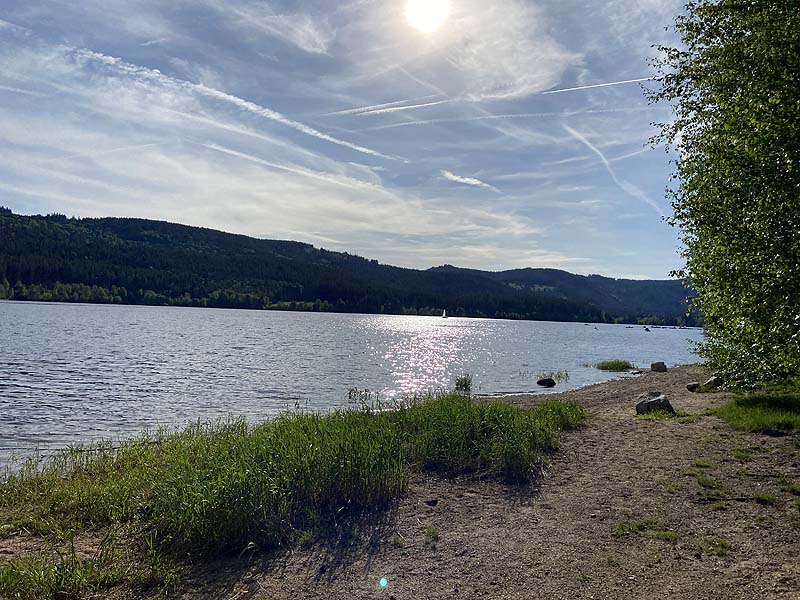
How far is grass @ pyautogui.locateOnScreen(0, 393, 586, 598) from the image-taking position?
8859 mm

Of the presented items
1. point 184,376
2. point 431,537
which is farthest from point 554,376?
point 431,537

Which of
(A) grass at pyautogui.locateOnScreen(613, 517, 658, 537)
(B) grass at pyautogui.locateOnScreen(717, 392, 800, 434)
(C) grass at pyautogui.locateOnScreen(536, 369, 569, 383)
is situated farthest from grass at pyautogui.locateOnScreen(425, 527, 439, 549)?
(C) grass at pyautogui.locateOnScreen(536, 369, 569, 383)

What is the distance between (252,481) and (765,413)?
52.5 feet

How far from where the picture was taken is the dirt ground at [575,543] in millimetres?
7383

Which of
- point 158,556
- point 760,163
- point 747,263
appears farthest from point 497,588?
point 760,163

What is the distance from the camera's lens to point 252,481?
9.55m

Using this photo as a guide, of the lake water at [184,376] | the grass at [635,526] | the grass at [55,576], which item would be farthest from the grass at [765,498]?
the lake water at [184,376]

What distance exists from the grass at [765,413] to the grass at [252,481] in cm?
583

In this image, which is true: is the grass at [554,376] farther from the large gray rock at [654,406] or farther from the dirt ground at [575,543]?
the dirt ground at [575,543]

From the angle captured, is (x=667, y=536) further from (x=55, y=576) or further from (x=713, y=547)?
(x=55, y=576)

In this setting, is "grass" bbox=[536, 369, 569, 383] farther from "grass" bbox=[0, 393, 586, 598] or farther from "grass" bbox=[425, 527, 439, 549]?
"grass" bbox=[425, 527, 439, 549]

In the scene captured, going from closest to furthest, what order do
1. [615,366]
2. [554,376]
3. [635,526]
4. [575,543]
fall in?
[575,543] → [635,526] → [554,376] → [615,366]

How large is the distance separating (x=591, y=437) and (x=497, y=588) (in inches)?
382

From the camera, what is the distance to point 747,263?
11.7 meters
